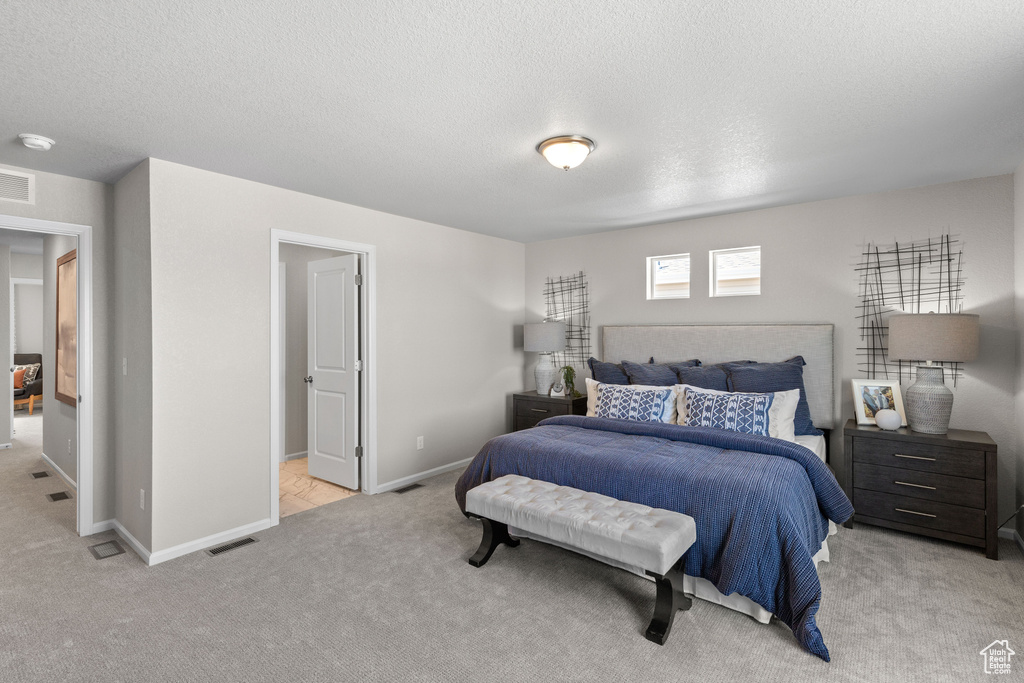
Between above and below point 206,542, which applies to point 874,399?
above

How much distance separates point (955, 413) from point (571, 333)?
3.08 metres

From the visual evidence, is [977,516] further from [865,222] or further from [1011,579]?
[865,222]

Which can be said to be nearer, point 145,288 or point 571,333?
point 145,288

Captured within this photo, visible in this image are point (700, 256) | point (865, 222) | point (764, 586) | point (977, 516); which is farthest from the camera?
point (700, 256)

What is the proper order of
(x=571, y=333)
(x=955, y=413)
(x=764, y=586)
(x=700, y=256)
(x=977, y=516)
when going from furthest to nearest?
(x=571, y=333) → (x=700, y=256) → (x=955, y=413) → (x=977, y=516) → (x=764, y=586)

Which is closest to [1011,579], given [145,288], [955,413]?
[955,413]

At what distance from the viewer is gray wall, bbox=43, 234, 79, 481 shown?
14.7 ft

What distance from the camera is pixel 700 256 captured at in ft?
15.0

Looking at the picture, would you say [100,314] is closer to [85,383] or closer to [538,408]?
[85,383]

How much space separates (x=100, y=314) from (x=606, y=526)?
347 cm

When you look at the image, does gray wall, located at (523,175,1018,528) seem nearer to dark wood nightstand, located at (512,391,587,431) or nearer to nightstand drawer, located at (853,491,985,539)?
nightstand drawer, located at (853,491,985,539)

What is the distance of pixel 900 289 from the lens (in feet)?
12.1

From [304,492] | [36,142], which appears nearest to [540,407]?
[304,492]

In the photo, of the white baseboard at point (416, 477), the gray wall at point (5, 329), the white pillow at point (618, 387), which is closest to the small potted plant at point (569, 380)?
the white pillow at point (618, 387)
